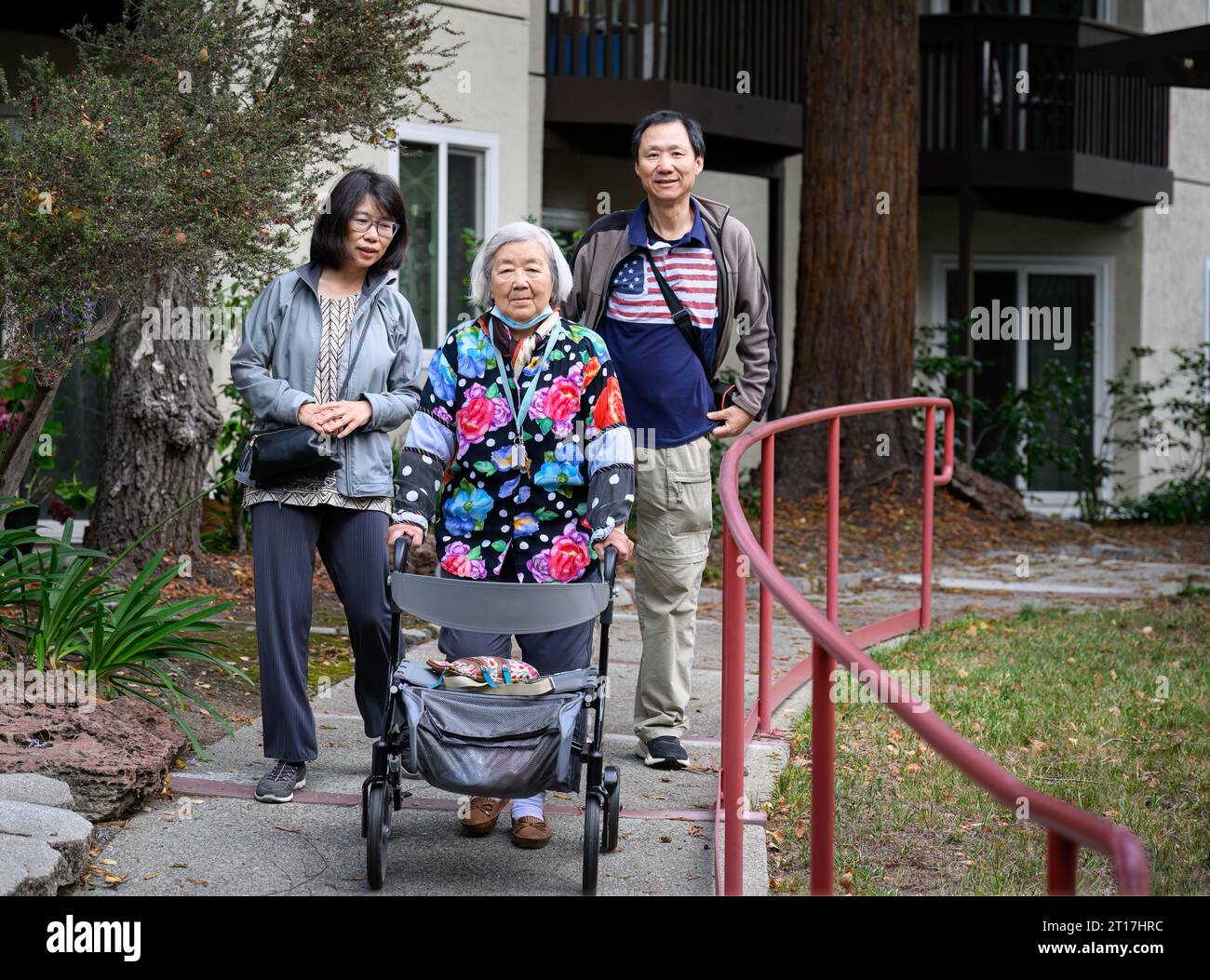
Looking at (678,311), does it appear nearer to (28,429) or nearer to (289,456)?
(289,456)

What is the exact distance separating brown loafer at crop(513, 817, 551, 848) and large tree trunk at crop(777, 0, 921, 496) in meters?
8.91

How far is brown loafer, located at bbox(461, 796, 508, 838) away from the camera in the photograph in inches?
166

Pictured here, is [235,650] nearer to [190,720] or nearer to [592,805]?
[190,720]

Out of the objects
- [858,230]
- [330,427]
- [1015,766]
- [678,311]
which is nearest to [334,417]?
[330,427]

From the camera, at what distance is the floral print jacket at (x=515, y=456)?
4125 mm

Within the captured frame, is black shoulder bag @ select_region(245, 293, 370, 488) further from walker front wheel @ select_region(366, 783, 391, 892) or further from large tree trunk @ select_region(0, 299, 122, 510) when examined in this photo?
Answer: large tree trunk @ select_region(0, 299, 122, 510)

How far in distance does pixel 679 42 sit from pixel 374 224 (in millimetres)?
10151

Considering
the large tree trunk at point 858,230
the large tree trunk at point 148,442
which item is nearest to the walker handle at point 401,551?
the large tree trunk at point 148,442

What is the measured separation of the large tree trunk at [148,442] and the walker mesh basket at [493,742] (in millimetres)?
4562

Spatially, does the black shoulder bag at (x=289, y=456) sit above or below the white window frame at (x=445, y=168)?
below

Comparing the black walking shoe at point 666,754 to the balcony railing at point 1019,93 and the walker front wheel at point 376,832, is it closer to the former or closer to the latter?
the walker front wheel at point 376,832

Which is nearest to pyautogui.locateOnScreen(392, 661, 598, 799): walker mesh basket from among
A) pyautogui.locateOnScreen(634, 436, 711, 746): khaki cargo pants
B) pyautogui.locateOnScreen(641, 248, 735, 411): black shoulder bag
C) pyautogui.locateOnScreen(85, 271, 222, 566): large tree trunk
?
pyautogui.locateOnScreen(634, 436, 711, 746): khaki cargo pants

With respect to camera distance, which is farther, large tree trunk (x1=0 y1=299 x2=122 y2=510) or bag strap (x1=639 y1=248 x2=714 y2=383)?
large tree trunk (x1=0 y1=299 x2=122 y2=510)

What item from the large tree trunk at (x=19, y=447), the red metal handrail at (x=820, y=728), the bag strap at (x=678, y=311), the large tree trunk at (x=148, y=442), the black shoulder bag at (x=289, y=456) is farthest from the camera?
the large tree trunk at (x=148, y=442)
